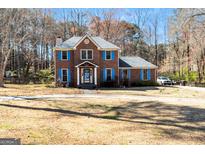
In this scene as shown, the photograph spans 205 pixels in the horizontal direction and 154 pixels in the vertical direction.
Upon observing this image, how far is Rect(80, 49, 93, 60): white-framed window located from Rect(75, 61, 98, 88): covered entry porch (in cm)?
65

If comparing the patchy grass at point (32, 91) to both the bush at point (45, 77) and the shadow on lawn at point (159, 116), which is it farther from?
the bush at point (45, 77)

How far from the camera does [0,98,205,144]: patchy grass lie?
7141mm

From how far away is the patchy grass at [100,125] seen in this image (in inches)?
281

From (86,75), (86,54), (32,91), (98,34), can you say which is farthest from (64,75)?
(98,34)

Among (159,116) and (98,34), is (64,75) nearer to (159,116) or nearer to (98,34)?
(98,34)

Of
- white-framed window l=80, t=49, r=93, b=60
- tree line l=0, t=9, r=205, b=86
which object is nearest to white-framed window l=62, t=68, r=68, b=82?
white-framed window l=80, t=49, r=93, b=60

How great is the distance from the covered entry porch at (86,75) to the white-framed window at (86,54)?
0.65m

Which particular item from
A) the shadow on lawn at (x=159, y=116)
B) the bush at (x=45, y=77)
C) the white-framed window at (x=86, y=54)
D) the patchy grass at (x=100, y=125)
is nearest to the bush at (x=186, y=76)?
the white-framed window at (x=86, y=54)

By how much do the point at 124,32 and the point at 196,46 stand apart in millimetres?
13675

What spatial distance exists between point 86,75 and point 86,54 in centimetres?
206

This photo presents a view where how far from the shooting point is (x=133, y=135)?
753cm

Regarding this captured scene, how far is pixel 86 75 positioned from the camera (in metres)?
28.1

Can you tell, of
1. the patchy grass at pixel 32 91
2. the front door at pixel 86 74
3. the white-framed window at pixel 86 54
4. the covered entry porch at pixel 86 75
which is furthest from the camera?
the front door at pixel 86 74
